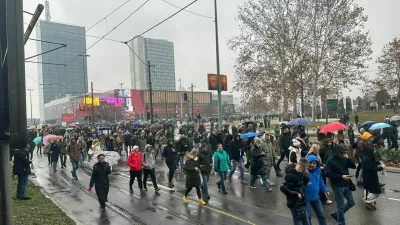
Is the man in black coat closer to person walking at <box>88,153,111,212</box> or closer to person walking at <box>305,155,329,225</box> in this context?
person walking at <box>88,153,111,212</box>

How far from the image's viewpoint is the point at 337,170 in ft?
22.1

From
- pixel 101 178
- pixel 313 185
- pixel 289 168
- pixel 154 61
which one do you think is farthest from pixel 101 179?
pixel 154 61

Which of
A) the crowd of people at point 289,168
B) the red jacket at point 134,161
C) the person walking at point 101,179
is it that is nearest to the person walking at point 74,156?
the crowd of people at point 289,168

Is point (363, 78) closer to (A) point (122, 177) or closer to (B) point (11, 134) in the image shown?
(A) point (122, 177)

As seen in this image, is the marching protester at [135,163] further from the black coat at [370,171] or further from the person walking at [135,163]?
the black coat at [370,171]

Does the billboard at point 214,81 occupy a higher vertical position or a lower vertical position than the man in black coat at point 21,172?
higher

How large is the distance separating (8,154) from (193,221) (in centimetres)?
589

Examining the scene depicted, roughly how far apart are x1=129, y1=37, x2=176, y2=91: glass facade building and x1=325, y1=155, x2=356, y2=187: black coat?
29043 millimetres

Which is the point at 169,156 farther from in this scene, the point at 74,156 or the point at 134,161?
the point at 74,156

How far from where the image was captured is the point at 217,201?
31.1ft

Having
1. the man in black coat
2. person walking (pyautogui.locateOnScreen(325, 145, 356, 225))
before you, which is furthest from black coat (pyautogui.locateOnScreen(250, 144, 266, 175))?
the man in black coat

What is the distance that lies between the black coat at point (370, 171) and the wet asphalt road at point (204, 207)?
1.84ft

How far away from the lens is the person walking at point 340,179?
661 cm

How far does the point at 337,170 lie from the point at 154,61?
153 feet
